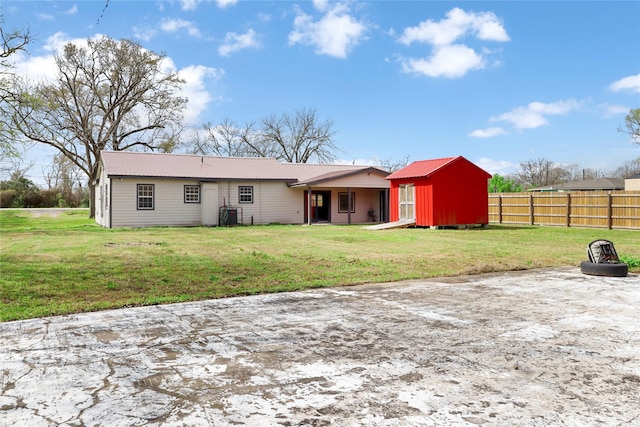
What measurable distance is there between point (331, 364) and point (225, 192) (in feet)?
70.9

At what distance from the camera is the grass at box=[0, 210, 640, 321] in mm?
6262

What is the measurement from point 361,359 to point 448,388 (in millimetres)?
774

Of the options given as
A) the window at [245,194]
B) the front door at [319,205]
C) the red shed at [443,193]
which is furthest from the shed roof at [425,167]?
the window at [245,194]

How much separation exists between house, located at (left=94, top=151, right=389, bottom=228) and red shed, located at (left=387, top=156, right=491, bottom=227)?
4.51m

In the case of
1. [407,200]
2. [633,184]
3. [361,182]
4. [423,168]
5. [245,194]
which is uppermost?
[633,184]

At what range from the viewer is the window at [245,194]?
24875mm

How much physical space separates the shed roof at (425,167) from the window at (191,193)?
9818 mm

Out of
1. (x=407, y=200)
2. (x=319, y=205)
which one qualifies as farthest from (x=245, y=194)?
(x=407, y=200)

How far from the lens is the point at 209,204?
78.2 ft

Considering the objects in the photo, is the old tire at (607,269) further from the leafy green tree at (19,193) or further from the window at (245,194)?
the leafy green tree at (19,193)

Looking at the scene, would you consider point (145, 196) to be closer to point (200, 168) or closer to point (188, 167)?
point (188, 167)

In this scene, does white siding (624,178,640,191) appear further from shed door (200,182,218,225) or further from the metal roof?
shed door (200,182,218,225)

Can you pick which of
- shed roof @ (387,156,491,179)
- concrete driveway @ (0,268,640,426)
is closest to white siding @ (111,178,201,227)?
shed roof @ (387,156,491,179)

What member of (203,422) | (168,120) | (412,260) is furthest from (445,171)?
(168,120)
